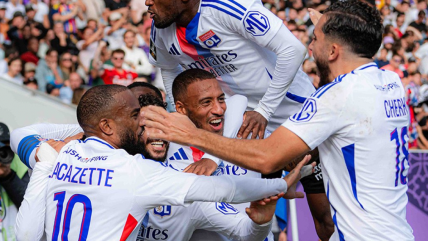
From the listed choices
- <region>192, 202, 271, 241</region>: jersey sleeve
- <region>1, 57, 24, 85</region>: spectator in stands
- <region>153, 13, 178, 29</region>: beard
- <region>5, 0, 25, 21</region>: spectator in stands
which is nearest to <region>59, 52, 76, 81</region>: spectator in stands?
<region>1, 57, 24, 85</region>: spectator in stands

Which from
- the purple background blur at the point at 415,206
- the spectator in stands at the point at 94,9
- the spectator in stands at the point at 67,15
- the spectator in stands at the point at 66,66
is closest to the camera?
the purple background blur at the point at 415,206

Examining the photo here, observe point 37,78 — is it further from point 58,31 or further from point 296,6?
point 296,6

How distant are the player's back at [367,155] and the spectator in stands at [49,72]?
24.8ft

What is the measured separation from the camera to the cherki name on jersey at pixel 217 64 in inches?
181

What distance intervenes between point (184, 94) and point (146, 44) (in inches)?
268

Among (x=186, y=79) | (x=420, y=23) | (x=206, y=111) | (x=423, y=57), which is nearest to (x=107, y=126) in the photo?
(x=206, y=111)

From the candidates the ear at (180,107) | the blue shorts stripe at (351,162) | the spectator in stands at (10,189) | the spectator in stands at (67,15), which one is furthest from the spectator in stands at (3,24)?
the blue shorts stripe at (351,162)

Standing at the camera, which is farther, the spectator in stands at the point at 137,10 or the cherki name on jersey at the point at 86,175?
the spectator in stands at the point at 137,10

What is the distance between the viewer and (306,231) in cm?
640

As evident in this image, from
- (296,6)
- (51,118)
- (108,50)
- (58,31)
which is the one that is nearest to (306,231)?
(51,118)

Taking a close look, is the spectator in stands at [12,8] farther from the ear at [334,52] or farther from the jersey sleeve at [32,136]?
the ear at [334,52]

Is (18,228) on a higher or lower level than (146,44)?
higher

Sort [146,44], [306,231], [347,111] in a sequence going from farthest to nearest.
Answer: [146,44], [306,231], [347,111]

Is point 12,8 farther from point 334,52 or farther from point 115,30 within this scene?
point 334,52
